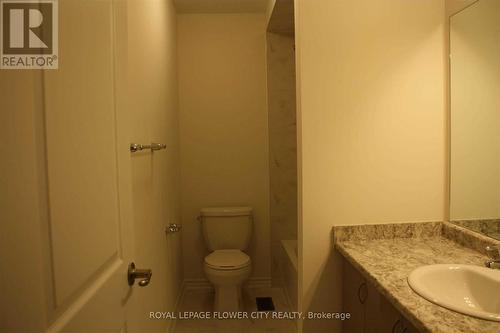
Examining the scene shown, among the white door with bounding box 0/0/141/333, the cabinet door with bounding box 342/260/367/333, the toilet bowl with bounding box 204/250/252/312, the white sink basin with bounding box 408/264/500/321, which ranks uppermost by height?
the white door with bounding box 0/0/141/333

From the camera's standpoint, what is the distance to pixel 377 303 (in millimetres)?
1313

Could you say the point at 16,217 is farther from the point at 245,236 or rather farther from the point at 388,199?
the point at 245,236

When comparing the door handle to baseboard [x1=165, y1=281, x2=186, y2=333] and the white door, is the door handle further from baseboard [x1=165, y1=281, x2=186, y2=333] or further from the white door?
baseboard [x1=165, y1=281, x2=186, y2=333]

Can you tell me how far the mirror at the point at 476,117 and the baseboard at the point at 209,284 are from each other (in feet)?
6.13

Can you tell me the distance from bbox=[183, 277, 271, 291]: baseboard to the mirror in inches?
73.5

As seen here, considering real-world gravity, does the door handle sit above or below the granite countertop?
above

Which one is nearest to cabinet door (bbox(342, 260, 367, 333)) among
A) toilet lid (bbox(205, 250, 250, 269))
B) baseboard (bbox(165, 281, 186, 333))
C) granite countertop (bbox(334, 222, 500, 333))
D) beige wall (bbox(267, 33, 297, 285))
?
granite countertop (bbox(334, 222, 500, 333))

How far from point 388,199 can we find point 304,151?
481 mm

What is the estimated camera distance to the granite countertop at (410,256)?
0.83 metres

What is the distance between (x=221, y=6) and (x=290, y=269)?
226 centimetres

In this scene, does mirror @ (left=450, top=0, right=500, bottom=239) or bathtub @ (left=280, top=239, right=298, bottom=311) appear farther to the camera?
bathtub @ (left=280, top=239, right=298, bottom=311)

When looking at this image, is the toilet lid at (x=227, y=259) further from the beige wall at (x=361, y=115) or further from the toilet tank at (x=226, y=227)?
the beige wall at (x=361, y=115)

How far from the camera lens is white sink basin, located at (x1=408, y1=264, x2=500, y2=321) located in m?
1.04

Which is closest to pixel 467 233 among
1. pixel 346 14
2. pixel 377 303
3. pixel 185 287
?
pixel 377 303
